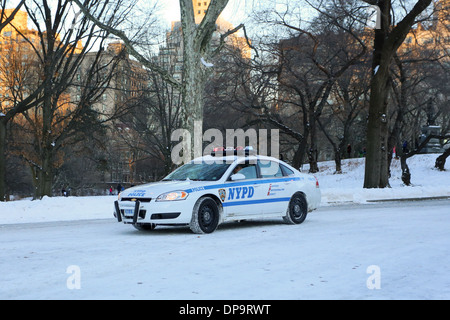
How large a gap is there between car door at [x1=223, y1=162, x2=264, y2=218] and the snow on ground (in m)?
6.02

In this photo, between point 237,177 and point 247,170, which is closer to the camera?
point 237,177

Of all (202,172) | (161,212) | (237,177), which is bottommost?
(161,212)

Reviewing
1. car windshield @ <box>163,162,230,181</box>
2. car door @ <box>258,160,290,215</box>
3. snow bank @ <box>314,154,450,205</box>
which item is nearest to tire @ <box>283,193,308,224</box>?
car door @ <box>258,160,290,215</box>

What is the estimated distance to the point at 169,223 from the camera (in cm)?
1095

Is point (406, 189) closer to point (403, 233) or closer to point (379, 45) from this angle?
point (379, 45)

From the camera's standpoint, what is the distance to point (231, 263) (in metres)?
7.62

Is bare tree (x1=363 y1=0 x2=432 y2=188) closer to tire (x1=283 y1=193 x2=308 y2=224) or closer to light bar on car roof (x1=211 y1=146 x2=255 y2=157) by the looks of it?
tire (x1=283 y1=193 x2=308 y2=224)

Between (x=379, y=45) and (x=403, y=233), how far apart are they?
17.4 meters

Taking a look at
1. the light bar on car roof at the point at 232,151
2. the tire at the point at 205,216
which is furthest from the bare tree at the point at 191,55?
the tire at the point at 205,216

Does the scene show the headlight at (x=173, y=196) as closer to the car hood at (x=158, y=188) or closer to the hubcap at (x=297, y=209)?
the car hood at (x=158, y=188)

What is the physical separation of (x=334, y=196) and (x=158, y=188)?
13328 millimetres

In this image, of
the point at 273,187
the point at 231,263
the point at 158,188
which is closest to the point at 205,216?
the point at 158,188

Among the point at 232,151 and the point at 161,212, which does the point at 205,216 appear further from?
the point at 232,151

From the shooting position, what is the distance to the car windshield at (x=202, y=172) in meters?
12.0
